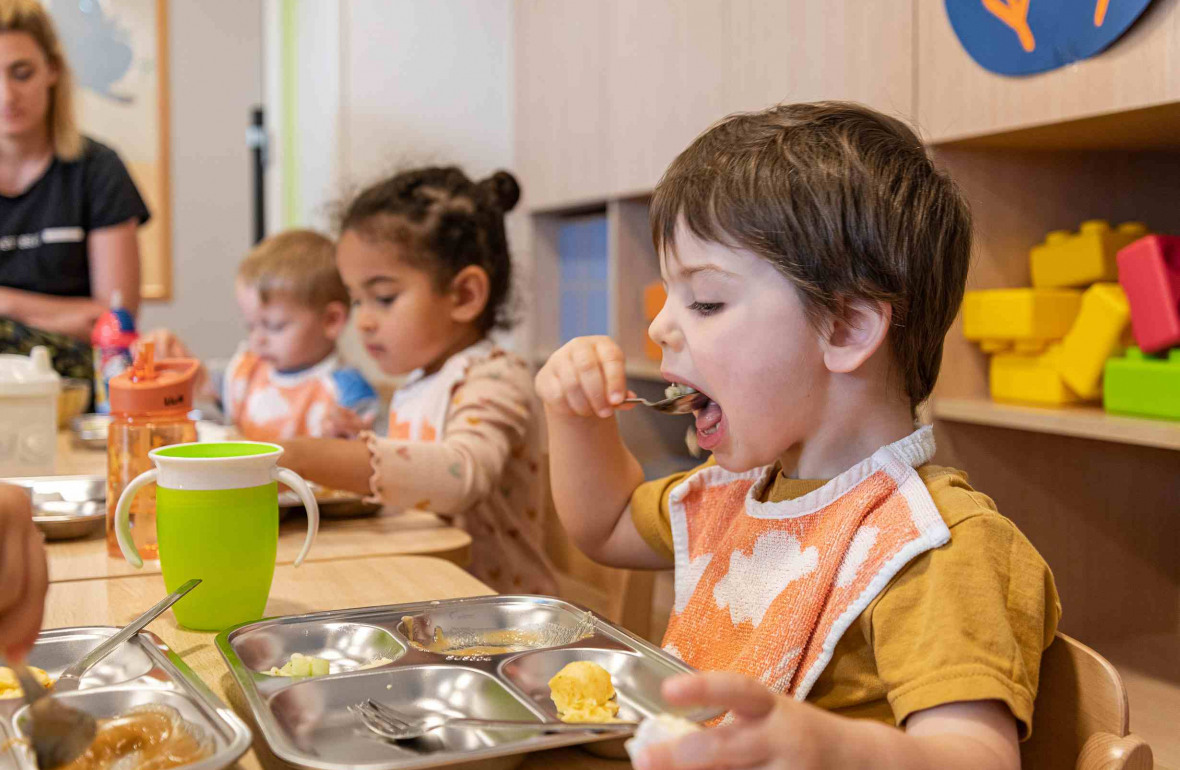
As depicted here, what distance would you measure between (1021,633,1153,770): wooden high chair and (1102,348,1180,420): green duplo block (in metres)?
0.79

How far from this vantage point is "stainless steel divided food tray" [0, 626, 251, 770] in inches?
20.1

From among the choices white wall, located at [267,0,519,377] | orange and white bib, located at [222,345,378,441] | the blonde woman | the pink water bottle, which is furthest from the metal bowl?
white wall, located at [267,0,519,377]

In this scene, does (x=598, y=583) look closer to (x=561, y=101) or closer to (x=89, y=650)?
(x=89, y=650)

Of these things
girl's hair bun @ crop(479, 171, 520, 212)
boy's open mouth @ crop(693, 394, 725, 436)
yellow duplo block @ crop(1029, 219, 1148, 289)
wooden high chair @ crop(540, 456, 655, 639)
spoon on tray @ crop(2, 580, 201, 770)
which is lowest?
wooden high chair @ crop(540, 456, 655, 639)

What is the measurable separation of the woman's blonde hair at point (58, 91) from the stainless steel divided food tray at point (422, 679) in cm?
217

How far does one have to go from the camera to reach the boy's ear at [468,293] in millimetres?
1664

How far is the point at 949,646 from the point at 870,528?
132mm

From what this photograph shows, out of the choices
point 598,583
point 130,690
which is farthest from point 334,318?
point 130,690

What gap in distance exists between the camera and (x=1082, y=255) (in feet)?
5.01

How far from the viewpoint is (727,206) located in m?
0.79

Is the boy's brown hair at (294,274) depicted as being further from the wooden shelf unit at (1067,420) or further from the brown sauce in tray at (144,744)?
the brown sauce in tray at (144,744)

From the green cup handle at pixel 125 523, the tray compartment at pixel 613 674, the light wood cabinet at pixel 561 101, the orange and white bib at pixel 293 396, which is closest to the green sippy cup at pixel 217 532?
the green cup handle at pixel 125 523

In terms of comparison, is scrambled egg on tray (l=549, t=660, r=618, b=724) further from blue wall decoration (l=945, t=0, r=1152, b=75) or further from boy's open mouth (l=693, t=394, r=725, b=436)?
blue wall decoration (l=945, t=0, r=1152, b=75)

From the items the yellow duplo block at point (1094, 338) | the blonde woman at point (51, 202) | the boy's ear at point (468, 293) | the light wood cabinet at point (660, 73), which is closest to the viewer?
the yellow duplo block at point (1094, 338)
